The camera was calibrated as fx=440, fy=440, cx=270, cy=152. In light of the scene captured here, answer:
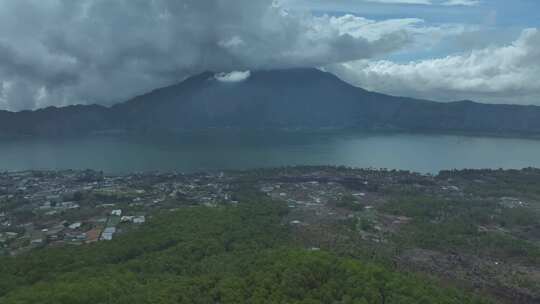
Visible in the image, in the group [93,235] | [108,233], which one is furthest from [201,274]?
[93,235]

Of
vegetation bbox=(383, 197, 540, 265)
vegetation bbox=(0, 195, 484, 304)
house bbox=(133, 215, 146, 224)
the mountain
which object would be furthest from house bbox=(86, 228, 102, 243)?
the mountain

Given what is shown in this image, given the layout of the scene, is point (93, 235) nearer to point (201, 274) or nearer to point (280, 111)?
point (201, 274)

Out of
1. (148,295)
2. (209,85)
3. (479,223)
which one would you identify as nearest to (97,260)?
(148,295)

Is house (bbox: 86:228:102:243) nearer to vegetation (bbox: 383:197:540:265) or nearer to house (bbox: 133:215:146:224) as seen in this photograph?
house (bbox: 133:215:146:224)

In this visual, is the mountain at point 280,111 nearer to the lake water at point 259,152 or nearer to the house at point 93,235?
the lake water at point 259,152

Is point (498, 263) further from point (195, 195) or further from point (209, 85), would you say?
point (209, 85)

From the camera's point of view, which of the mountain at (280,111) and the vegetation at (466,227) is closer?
the vegetation at (466,227)

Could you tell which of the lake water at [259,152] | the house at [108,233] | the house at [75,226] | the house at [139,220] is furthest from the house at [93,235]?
the lake water at [259,152]
